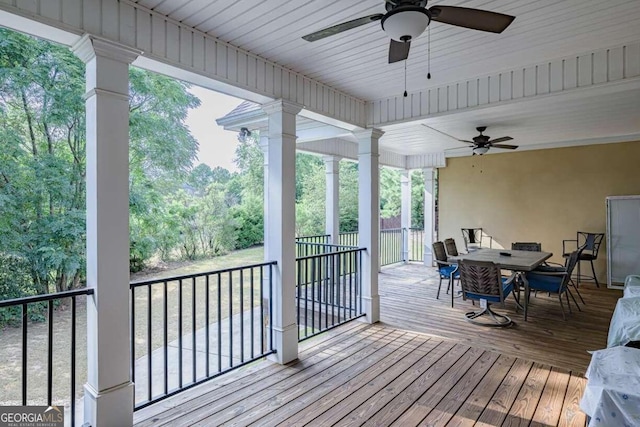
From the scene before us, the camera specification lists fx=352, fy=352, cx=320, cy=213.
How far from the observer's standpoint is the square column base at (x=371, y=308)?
4512mm

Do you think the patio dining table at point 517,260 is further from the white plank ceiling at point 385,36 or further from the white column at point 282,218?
the white column at point 282,218

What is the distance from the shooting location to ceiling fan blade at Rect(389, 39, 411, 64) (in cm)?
215

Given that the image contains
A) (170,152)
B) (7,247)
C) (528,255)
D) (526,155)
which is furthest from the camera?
(170,152)

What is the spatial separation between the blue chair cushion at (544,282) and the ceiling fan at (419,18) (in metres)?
3.84

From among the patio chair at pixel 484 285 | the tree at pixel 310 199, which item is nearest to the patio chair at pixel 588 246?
the patio chair at pixel 484 285

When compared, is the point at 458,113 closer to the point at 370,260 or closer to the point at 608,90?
the point at 608,90

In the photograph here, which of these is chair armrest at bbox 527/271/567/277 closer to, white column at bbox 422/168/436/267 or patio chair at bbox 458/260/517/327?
patio chair at bbox 458/260/517/327

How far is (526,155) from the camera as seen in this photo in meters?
7.57

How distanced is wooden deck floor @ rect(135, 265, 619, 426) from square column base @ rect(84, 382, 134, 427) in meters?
0.17

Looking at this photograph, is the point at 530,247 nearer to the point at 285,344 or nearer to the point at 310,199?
Result: the point at 285,344

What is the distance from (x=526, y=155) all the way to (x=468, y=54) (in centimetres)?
552

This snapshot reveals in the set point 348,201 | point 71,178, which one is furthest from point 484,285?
point 348,201

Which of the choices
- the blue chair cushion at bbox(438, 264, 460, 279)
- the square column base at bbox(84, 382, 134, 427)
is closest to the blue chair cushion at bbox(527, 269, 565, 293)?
the blue chair cushion at bbox(438, 264, 460, 279)

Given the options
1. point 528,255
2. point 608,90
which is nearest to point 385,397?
point 608,90
